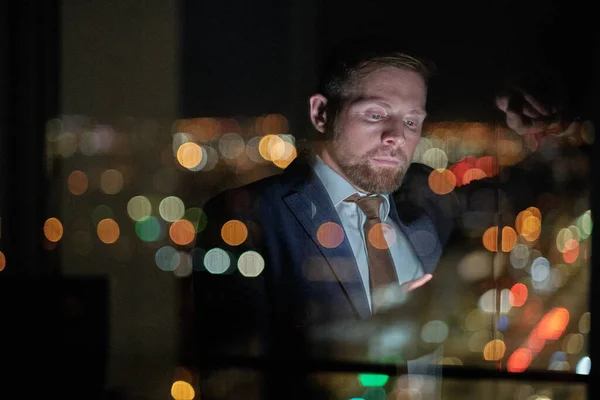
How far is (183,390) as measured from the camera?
80.2 inches

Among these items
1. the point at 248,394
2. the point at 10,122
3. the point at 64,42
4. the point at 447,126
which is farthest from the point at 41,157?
the point at 447,126

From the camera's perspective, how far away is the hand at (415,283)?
6.42 ft

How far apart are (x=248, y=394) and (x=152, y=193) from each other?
65cm

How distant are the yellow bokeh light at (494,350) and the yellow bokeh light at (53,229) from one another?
1296mm

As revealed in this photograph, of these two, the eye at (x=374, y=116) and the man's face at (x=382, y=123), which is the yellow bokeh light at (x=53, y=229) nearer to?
the man's face at (x=382, y=123)

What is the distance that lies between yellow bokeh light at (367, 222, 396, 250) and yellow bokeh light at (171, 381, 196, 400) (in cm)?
69

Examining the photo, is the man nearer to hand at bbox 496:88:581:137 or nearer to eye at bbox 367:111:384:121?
eye at bbox 367:111:384:121

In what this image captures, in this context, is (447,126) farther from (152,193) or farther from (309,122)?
(152,193)

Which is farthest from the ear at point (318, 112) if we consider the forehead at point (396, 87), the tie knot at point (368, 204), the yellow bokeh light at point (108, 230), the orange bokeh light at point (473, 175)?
the yellow bokeh light at point (108, 230)

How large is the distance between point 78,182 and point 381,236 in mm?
909

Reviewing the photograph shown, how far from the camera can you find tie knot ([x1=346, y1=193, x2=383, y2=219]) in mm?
1952

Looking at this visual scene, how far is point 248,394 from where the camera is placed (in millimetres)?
2014

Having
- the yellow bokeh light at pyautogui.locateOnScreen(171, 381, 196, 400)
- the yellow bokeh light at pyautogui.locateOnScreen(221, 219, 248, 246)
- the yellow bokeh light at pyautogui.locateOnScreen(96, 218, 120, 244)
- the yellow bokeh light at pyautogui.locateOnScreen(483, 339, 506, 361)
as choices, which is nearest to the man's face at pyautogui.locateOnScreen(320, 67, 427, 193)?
the yellow bokeh light at pyautogui.locateOnScreen(221, 219, 248, 246)

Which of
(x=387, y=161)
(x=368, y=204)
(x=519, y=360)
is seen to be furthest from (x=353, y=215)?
(x=519, y=360)
